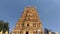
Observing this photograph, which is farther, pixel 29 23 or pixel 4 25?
pixel 4 25

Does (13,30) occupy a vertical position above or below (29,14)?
below

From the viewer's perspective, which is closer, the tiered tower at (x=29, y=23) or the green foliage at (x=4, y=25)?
the tiered tower at (x=29, y=23)

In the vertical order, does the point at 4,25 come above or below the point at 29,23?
above

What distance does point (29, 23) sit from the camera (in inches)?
1634

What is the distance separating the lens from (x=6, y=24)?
5356cm

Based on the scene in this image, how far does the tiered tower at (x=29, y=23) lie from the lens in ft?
135

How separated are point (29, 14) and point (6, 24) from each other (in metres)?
12.8

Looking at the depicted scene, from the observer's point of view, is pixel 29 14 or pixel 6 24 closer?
pixel 29 14

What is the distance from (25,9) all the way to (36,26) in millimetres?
4227

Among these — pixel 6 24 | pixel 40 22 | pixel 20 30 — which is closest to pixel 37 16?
pixel 40 22

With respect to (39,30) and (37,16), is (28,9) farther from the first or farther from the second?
(39,30)

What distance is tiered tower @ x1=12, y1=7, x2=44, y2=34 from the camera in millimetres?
41031

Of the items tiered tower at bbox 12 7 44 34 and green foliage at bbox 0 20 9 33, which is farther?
green foliage at bbox 0 20 9 33

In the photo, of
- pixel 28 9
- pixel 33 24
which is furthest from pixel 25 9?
pixel 33 24
